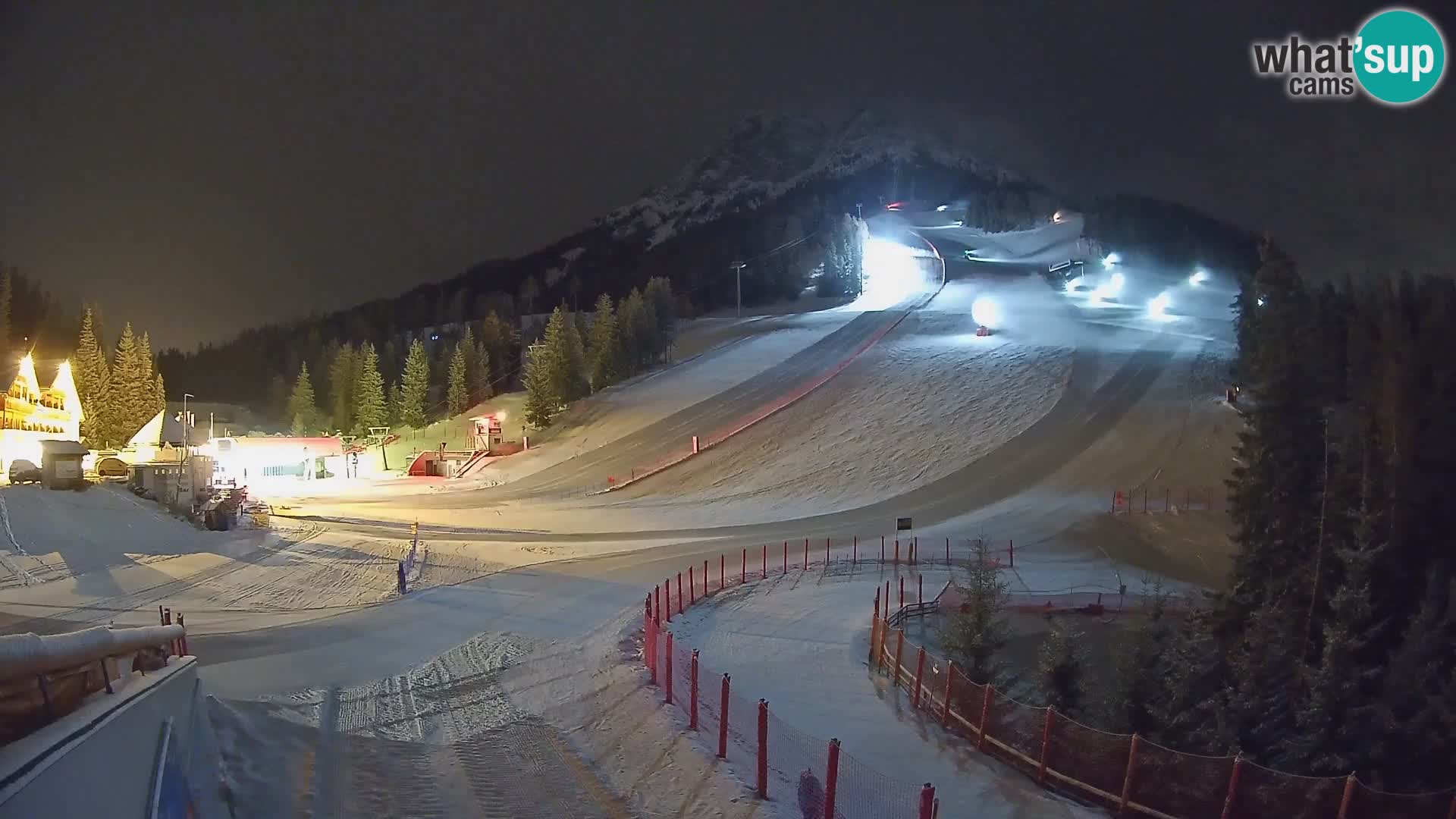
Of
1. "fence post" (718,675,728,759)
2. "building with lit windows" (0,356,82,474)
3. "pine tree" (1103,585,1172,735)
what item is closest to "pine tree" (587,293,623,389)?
"building with lit windows" (0,356,82,474)

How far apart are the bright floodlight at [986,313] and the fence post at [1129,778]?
2597 inches

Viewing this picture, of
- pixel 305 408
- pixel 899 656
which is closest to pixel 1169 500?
pixel 899 656

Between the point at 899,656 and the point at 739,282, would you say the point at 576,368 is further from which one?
the point at 899,656

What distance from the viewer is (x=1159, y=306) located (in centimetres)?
8969

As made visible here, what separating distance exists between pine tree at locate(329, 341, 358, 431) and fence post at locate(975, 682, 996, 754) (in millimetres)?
90413

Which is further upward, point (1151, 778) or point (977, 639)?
point (977, 639)

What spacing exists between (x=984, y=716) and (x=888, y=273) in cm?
12095

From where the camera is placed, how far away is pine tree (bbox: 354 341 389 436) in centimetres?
8294

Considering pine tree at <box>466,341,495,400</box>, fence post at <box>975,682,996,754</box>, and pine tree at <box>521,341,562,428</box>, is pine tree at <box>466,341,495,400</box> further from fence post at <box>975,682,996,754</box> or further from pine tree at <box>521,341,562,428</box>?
fence post at <box>975,682,996,754</box>

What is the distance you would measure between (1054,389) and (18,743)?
56.3m

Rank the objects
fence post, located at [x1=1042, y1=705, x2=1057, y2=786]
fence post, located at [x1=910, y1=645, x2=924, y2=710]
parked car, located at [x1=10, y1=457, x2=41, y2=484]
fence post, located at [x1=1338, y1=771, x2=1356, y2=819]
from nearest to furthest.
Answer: fence post, located at [x1=1338, y1=771, x2=1356, y2=819] < fence post, located at [x1=1042, y1=705, x2=1057, y2=786] < fence post, located at [x1=910, y1=645, x2=924, y2=710] < parked car, located at [x1=10, y1=457, x2=41, y2=484]

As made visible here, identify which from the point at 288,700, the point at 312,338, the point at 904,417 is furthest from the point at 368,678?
the point at 312,338

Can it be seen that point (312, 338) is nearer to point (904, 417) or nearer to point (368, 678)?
point (904, 417)

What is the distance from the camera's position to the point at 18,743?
13.8 feet
